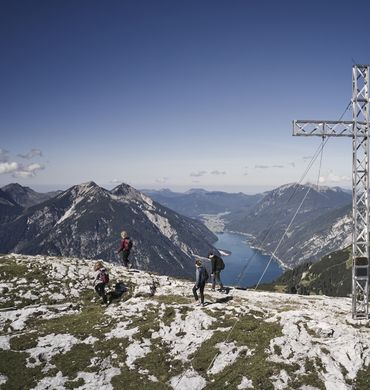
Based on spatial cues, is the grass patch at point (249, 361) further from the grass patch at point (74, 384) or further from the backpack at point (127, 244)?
the backpack at point (127, 244)

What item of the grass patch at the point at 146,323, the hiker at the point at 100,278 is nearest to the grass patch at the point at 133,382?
the grass patch at the point at 146,323

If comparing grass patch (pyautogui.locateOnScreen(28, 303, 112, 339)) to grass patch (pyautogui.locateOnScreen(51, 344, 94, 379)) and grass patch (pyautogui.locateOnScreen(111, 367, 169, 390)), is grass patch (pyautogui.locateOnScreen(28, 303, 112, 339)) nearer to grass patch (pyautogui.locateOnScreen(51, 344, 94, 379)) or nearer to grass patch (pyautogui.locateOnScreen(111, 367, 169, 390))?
grass patch (pyautogui.locateOnScreen(51, 344, 94, 379))

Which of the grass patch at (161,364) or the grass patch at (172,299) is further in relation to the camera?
the grass patch at (172,299)

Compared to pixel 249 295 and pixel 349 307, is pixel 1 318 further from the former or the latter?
pixel 349 307

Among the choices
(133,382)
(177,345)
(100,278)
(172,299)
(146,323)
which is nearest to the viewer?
(133,382)

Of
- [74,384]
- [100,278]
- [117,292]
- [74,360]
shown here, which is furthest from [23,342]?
[117,292]

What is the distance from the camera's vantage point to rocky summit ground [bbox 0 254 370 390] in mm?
20266

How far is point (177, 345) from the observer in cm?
2373

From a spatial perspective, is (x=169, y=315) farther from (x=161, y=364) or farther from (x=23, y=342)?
(x=23, y=342)

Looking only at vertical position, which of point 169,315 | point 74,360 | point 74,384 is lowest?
point 74,384

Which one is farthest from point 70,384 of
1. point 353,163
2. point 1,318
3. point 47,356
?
point 353,163

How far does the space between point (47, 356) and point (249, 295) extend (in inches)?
776

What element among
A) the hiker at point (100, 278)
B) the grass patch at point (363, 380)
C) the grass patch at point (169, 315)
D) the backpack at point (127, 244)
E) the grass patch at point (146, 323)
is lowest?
the grass patch at point (363, 380)

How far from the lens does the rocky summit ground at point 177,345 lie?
20.3m
